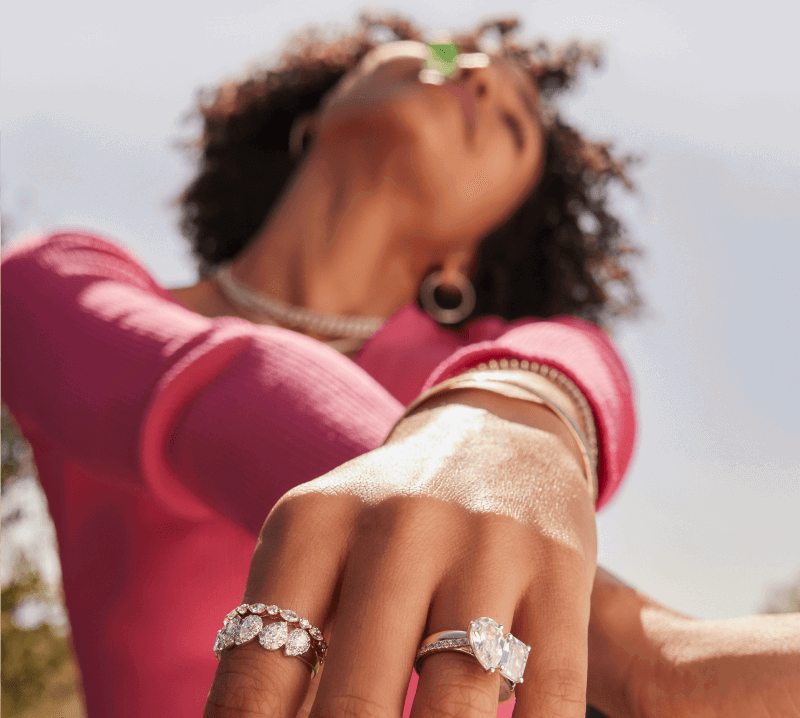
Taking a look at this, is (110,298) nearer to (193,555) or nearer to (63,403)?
(63,403)

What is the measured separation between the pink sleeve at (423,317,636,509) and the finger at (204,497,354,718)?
0.32 m

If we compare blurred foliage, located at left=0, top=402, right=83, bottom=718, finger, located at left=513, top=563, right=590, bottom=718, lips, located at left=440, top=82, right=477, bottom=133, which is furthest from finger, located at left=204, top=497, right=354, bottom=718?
blurred foliage, located at left=0, top=402, right=83, bottom=718

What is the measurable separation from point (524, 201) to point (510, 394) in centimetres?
145

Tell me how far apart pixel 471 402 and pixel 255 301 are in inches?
38.8

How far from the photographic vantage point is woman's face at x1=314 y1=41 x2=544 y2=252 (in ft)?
4.73

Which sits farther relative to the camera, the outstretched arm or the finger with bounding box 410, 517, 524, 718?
the outstretched arm

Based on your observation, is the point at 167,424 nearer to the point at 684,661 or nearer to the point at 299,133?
the point at 684,661

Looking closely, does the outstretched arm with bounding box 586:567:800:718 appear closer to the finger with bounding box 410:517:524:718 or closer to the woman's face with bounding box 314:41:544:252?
the finger with bounding box 410:517:524:718

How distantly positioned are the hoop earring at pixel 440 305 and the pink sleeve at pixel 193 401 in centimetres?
92

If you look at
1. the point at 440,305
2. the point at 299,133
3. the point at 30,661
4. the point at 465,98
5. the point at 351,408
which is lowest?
the point at 30,661

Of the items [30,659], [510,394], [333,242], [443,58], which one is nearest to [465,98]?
[443,58]

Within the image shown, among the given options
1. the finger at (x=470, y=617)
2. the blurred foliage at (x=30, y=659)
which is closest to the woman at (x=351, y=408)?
the finger at (x=470, y=617)

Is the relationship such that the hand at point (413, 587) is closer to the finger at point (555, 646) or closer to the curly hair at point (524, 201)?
the finger at point (555, 646)

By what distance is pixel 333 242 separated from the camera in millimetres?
1553
